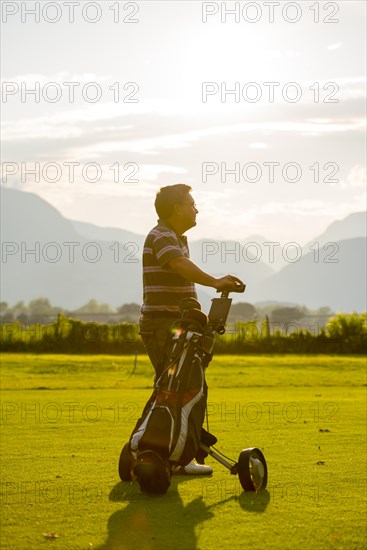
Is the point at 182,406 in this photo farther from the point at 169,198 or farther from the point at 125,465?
the point at 169,198

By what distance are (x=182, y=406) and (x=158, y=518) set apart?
1.09 m

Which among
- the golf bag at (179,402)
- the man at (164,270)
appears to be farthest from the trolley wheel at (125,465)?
the man at (164,270)

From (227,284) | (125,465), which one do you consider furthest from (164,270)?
(125,465)

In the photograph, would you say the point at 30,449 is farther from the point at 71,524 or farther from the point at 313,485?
the point at 71,524

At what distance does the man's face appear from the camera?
8.48 meters

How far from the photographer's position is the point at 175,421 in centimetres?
767

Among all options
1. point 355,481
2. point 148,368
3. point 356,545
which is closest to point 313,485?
point 355,481

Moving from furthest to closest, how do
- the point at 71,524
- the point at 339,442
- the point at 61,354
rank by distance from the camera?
the point at 61,354, the point at 339,442, the point at 71,524

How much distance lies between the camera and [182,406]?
7.72 m

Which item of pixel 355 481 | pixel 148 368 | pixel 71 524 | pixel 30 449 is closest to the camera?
pixel 71 524

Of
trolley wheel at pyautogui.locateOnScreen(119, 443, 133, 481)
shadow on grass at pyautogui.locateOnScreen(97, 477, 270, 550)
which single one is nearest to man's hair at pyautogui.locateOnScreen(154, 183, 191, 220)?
trolley wheel at pyautogui.locateOnScreen(119, 443, 133, 481)

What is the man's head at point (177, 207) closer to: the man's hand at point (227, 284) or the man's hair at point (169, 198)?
the man's hair at point (169, 198)

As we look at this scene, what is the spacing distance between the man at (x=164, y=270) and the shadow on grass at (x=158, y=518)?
102 cm

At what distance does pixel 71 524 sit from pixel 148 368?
34210mm
